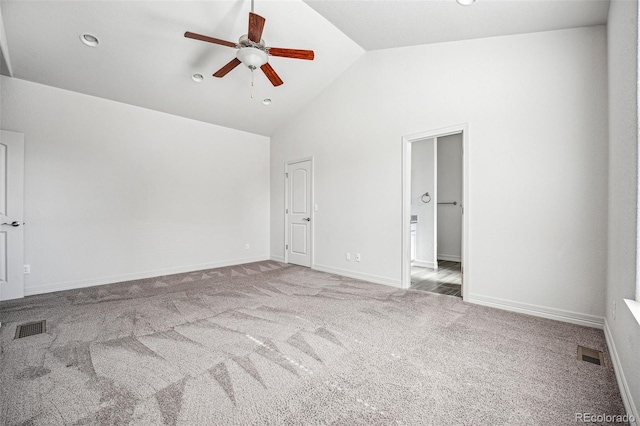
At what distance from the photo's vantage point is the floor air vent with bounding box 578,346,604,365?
2.08 meters

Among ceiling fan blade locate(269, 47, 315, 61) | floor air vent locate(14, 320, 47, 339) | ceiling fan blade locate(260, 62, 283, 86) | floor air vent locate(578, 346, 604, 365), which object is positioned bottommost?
floor air vent locate(14, 320, 47, 339)

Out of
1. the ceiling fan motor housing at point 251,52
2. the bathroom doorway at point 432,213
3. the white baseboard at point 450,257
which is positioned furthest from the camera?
the white baseboard at point 450,257

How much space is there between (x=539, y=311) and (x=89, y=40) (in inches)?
223

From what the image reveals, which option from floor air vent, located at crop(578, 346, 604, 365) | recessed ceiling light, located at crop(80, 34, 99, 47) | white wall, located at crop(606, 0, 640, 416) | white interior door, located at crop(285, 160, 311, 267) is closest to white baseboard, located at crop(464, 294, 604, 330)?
white wall, located at crop(606, 0, 640, 416)

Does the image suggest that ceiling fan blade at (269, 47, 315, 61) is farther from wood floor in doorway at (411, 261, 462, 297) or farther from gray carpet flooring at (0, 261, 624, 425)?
wood floor in doorway at (411, 261, 462, 297)

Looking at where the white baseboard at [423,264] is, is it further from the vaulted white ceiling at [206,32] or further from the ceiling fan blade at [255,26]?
the ceiling fan blade at [255,26]

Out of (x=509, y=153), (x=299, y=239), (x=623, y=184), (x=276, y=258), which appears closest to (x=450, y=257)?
(x=299, y=239)

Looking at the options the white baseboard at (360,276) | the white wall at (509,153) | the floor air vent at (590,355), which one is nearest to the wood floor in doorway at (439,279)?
the white baseboard at (360,276)

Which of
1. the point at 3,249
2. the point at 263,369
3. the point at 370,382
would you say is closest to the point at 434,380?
the point at 370,382

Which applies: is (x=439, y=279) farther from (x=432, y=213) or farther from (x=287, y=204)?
(x=287, y=204)

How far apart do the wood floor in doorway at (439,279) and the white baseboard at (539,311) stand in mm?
400

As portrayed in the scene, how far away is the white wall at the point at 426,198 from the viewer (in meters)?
5.50

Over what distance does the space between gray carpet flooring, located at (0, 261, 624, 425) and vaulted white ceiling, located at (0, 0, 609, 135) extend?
2875 mm

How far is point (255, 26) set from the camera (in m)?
2.49
